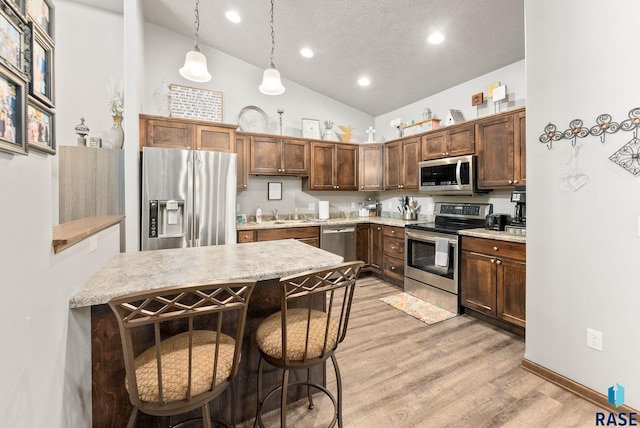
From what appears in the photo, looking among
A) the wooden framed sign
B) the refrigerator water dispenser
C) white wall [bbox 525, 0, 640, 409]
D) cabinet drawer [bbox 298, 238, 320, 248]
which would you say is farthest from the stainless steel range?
the wooden framed sign

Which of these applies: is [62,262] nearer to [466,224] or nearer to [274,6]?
[274,6]

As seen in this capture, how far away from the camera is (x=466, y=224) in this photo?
374cm

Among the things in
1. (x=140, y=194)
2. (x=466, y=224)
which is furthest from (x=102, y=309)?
(x=466, y=224)

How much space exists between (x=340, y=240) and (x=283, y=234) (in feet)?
3.07

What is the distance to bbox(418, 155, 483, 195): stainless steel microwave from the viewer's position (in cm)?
338

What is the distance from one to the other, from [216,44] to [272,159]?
1.80 m

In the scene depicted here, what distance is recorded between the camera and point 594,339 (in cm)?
178

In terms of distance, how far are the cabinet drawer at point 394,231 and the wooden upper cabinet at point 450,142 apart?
1098 millimetres

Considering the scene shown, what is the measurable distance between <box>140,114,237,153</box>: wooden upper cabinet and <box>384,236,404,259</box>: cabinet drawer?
2585mm

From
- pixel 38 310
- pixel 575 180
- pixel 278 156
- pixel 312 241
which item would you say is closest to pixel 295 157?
pixel 278 156

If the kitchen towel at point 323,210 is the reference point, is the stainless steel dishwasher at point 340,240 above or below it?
below

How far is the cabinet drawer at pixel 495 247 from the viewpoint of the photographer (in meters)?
2.56

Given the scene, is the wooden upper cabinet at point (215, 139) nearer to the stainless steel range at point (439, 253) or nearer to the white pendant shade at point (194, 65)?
the white pendant shade at point (194, 65)

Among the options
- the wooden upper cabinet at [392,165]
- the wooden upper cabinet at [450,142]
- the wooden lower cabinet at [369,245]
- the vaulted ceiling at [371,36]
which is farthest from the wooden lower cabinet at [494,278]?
the vaulted ceiling at [371,36]
